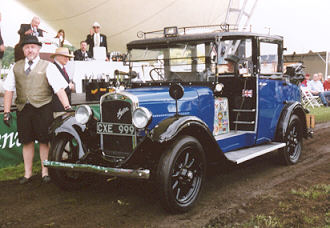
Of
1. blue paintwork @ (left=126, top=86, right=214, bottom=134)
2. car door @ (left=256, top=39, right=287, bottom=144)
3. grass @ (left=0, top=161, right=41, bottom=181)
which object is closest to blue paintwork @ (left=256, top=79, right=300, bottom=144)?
car door @ (left=256, top=39, right=287, bottom=144)

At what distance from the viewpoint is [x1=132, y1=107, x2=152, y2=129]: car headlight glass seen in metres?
3.88

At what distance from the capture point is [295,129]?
6.22 meters

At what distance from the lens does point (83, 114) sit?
4391mm

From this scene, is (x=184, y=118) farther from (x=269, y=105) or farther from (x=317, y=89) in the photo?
(x=317, y=89)

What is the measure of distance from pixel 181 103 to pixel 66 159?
60.2 inches

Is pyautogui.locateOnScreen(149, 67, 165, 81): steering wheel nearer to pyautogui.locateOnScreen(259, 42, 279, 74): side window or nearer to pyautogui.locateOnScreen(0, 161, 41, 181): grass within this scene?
pyautogui.locateOnScreen(259, 42, 279, 74): side window

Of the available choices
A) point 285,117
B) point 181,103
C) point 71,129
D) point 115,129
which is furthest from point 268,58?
point 71,129

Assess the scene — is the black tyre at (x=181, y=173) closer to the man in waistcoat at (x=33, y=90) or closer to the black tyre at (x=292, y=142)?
the man in waistcoat at (x=33, y=90)

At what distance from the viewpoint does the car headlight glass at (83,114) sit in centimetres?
436

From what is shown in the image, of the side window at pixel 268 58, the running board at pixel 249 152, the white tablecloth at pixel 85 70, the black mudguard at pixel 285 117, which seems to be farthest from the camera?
the white tablecloth at pixel 85 70

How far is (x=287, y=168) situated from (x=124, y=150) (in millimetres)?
2825

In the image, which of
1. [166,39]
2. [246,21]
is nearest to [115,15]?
[246,21]

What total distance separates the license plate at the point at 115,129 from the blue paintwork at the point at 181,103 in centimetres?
23

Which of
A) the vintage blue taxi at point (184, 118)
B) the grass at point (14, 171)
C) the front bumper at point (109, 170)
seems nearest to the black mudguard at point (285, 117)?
the vintage blue taxi at point (184, 118)
